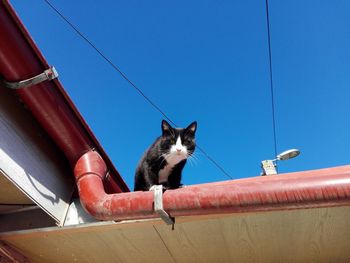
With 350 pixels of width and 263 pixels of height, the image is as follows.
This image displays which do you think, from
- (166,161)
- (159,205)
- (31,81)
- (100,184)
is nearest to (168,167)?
(166,161)

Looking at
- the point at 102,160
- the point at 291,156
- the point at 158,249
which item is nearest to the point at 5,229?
the point at 102,160

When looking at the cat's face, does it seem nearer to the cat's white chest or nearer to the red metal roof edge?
the cat's white chest

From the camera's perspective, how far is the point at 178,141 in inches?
110

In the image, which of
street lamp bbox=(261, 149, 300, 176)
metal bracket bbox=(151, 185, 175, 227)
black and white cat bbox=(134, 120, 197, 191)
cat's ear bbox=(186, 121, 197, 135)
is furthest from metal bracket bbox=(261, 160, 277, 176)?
metal bracket bbox=(151, 185, 175, 227)

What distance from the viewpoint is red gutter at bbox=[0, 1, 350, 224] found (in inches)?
52.5

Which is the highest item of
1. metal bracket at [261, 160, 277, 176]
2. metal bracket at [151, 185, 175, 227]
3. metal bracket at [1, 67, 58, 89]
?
metal bracket at [261, 160, 277, 176]

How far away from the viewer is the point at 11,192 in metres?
1.82

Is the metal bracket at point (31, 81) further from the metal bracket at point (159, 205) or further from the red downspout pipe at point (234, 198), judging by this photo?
the metal bracket at point (159, 205)

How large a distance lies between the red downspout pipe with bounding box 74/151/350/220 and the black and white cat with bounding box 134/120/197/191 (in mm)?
805

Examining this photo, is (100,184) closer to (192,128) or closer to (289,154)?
(192,128)

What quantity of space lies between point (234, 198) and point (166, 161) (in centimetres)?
123

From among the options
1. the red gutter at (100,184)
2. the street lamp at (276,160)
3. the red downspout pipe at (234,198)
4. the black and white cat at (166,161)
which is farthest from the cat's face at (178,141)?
the street lamp at (276,160)

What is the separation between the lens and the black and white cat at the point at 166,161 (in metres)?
2.46

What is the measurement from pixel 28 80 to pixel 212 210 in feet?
3.81
